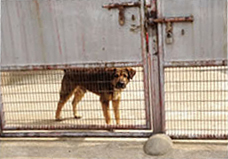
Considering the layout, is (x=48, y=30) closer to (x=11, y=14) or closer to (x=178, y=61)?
(x=11, y=14)

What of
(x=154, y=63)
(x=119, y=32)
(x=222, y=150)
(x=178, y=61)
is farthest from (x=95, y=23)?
(x=222, y=150)

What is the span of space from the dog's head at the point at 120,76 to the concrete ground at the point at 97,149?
714 mm

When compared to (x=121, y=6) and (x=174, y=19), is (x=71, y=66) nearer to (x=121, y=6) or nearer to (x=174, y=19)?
(x=121, y=6)

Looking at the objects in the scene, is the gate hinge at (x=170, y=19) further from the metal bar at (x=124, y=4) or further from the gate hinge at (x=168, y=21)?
the metal bar at (x=124, y=4)

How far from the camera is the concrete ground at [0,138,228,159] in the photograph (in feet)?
10.9

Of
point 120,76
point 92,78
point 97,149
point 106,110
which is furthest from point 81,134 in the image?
point 120,76

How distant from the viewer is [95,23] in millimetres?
3330

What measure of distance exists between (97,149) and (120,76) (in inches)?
39.0

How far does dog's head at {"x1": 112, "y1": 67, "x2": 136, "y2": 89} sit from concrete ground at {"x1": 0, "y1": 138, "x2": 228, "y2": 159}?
0.71 m

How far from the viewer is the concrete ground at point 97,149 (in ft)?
10.9

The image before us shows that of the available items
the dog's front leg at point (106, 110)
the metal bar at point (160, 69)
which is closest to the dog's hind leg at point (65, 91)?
the dog's front leg at point (106, 110)

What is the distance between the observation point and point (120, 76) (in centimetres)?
390

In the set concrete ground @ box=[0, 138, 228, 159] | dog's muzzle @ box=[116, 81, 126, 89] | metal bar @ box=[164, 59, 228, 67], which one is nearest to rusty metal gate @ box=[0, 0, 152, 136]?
metal bar @ box=[164, 59, 228, 67]

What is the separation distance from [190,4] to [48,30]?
1.62 metres
